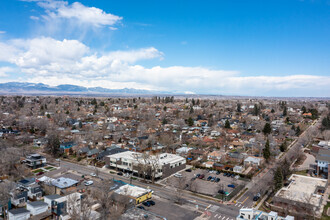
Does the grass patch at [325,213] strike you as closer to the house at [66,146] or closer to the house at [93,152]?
the house at [93,152]

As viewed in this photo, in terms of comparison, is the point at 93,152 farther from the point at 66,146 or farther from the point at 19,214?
the point at 19,214

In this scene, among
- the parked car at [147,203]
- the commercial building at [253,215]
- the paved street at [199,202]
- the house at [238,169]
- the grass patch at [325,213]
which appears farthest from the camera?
the house at [238,169]

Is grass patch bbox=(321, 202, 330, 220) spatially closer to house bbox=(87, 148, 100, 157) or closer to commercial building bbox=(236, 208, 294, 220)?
commercial building bbox=(236, 208, 294, 220)

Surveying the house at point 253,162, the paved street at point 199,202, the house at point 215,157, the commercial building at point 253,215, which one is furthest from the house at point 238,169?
the commercial building at point 253,215

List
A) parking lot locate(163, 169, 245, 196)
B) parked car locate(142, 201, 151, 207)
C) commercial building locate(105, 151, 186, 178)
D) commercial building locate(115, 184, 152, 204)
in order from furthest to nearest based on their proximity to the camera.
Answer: commercial building locate(105, 151, 186, 178)
parking lot locate(163, 169, 245, 196)
parked car locate(142, 201, 151, 207)
commercial building locate(115, 184, 152, 204)

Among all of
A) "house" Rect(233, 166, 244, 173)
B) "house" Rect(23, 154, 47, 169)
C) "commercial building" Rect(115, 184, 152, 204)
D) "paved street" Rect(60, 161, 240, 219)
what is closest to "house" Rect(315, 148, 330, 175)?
"house" Rect(233, 166, 244, 173)

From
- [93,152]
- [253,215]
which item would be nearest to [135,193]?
[253,215]
